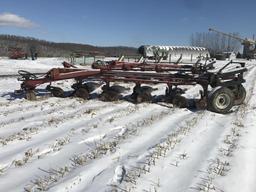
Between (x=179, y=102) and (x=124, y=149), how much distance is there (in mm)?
4329

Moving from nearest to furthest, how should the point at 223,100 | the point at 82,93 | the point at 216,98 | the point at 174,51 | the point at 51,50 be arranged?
the point at 216,98, the point at 223,100, the point at 82,93, the point at 174,51, the point at 51,50

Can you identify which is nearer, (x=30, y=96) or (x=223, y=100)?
(x=223, y=100)

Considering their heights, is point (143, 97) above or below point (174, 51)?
below

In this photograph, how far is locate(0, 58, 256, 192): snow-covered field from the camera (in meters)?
4.57

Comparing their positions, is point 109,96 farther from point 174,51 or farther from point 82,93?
point 174,51

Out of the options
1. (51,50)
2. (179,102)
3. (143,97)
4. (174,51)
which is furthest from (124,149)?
(51,50)

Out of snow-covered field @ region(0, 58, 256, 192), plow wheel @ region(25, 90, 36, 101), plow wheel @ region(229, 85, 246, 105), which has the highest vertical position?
plow wheel @ region(229, 85, 246, 105)

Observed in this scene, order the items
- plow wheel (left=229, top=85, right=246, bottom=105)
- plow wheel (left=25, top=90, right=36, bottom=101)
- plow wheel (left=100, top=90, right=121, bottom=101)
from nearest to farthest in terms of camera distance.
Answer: plow wheel (left=25, top=90, right=36, bottom=101), plow wheel (left=100, top=90, right=121, bottom=101), plow wheel (left=229, top=85, right=246, bottom=105)

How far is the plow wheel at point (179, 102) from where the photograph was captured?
32.3 feet

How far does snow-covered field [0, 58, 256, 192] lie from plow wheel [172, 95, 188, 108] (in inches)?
16.7

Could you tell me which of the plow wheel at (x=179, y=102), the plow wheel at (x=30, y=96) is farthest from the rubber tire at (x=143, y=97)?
the plow wheel at (x=30, y=96)

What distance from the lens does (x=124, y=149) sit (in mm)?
5863

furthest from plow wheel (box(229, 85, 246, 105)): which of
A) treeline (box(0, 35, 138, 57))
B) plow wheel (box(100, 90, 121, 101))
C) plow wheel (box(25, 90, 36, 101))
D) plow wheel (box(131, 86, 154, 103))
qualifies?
treeline (box(0, 35, 138, 57))

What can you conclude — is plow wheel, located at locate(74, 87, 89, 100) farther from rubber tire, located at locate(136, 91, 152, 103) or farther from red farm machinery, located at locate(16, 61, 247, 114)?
rubber tire, located at locate(136, 91, 152, 103)
